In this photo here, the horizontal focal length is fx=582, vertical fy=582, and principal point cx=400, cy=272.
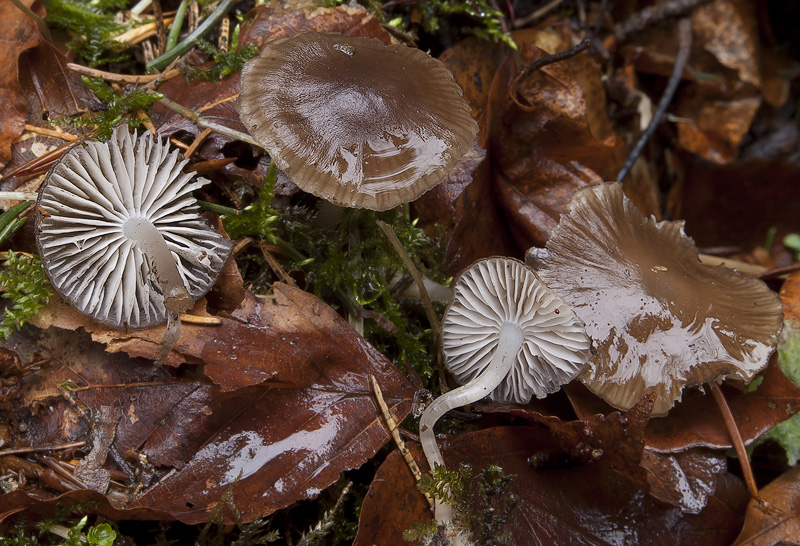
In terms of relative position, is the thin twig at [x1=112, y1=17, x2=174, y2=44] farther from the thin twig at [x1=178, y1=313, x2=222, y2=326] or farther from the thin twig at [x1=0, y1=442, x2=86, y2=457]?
the thin twig at [x1=0, y1=442, x2=86, y2=457]

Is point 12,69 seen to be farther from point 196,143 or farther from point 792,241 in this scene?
point 792,241

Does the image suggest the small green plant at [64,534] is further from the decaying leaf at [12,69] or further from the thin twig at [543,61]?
the thin twig at [543,61]

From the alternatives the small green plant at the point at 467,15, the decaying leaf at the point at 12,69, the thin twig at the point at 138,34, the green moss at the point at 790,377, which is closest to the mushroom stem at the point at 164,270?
the decaying leaf at the point at 12,69

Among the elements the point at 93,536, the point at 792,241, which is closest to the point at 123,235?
the point at 93,536

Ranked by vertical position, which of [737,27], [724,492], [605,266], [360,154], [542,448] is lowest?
[724,492]

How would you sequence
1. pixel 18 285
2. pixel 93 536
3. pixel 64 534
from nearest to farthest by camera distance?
pixel 93 536
pixel 64 534
pixel 18 285

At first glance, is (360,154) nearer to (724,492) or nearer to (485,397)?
(485,397)

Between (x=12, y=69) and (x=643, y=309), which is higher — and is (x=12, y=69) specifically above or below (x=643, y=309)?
above

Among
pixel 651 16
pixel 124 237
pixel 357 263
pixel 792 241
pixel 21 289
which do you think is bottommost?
pixel 792 241

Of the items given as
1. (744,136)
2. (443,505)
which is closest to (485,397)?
(443,505)
